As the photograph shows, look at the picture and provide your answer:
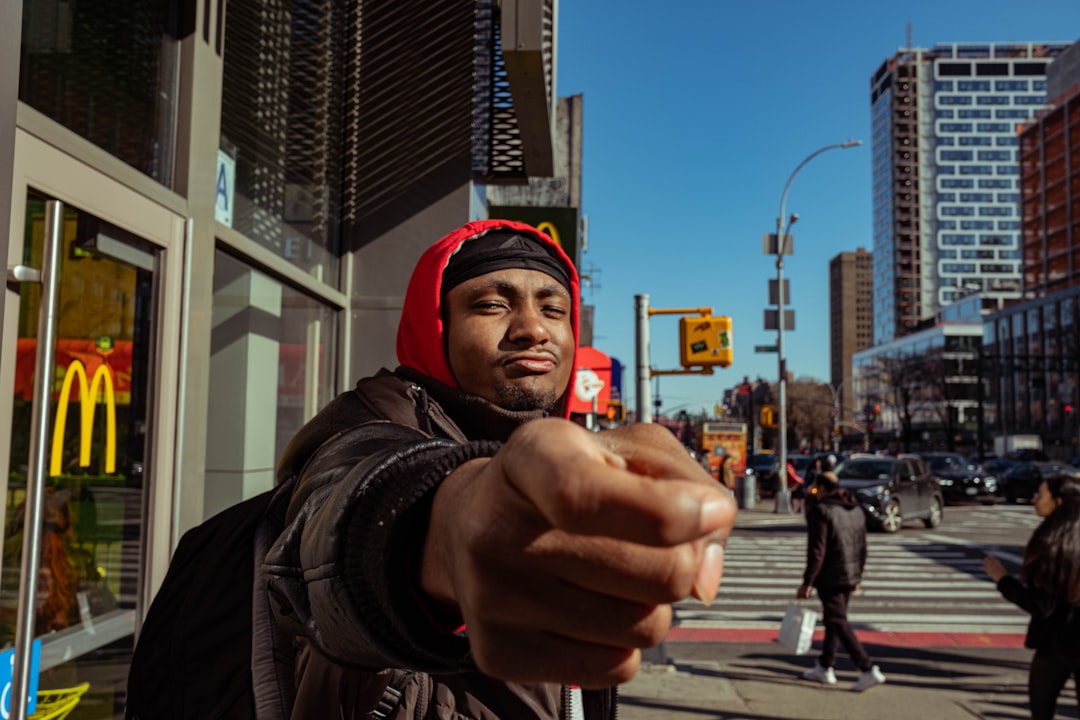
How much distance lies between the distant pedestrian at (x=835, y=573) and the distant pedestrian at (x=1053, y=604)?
2192mm

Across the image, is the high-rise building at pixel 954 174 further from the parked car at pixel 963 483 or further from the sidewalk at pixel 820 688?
the sidewalk at pixel 820 688

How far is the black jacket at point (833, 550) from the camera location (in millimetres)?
7652

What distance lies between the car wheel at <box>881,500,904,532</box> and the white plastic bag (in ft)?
45.9

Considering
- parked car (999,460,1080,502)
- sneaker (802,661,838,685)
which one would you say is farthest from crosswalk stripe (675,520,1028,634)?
parked car (999,460,1080,502)

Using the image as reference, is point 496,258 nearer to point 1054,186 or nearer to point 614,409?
point 614,409

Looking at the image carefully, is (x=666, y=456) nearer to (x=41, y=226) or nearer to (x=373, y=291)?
(x=41, y=226)

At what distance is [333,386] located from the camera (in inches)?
257

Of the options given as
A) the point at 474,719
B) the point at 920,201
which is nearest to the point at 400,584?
the point at 474,719

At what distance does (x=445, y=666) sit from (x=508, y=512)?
35cm

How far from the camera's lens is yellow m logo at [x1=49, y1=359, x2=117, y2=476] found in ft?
9.71

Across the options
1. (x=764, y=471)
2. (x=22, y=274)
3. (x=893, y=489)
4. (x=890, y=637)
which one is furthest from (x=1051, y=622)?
(x=764, y=471)

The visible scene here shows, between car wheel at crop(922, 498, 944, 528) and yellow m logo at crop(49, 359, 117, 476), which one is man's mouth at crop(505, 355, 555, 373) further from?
car wheel at crop(922, 498, 944, 528)

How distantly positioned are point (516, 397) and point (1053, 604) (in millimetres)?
4724

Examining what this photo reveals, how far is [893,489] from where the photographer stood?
65.6ft
